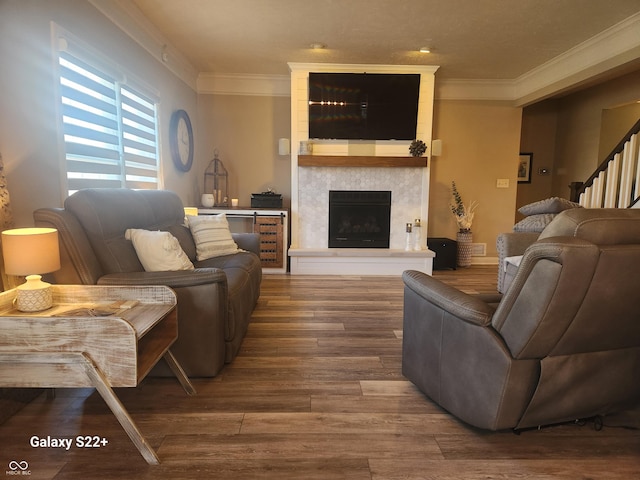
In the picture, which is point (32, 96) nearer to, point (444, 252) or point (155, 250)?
point (155, 250)

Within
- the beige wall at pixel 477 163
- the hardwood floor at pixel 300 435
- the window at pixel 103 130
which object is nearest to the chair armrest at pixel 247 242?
the window at pixel 103 130

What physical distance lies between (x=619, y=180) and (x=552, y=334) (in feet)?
13.3

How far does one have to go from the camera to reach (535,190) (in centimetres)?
656

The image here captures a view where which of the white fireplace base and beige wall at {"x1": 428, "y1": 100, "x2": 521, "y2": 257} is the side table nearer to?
the white fireplace base

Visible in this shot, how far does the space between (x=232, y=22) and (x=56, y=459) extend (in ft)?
11.6

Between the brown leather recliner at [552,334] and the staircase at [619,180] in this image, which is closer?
the brown leather recliner at [552,334]

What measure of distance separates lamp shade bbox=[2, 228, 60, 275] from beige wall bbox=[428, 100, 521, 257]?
4942 millimetres

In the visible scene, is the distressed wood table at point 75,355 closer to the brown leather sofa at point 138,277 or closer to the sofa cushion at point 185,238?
the brown leather sofa at point 138,277

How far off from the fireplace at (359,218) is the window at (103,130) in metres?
2.32

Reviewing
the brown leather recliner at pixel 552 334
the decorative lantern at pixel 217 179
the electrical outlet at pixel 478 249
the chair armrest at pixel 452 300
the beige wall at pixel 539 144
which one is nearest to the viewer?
the brown leather recliner at pixel 552 334

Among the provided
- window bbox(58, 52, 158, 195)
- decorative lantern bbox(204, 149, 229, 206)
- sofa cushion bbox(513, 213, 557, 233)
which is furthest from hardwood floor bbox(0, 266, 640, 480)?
decorative lantern bbox(204, 149, 229, 206)

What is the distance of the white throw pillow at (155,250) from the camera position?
7.96 ft

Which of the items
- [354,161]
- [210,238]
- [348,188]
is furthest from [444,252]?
[210,238]

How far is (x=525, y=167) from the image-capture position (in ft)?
21.4
